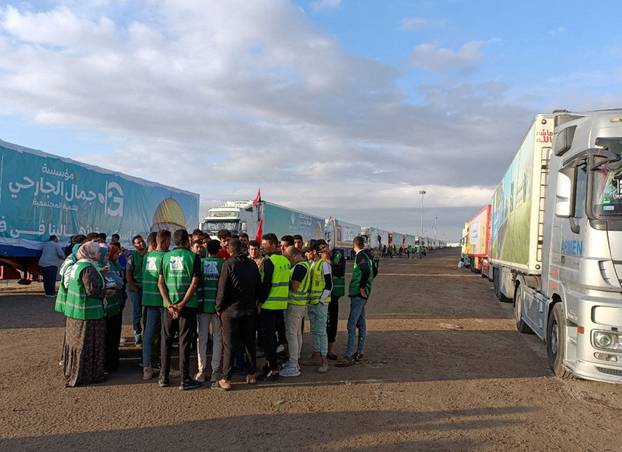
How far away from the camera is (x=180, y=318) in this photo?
243 inches

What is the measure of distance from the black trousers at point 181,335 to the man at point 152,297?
312 mm

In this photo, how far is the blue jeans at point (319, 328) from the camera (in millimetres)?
7211

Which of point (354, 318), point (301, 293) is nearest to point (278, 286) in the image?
point (301, 293)

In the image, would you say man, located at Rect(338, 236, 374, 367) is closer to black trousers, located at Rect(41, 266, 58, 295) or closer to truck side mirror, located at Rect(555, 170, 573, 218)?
truck side mirror, located at Rect(555, 170, 573, 218)

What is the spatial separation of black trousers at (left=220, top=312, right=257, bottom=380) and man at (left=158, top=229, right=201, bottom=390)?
16.7 inches

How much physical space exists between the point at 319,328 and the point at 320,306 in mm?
314

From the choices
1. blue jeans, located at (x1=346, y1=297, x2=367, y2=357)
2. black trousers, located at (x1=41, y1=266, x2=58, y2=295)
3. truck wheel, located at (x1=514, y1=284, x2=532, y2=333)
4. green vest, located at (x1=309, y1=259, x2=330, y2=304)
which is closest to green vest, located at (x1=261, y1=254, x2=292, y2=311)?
green vest, located at (x1=309, y1=259, x2=330, y2=304)

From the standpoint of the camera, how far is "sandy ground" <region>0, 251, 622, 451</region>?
475cm

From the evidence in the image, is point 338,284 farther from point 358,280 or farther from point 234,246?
point 234,246

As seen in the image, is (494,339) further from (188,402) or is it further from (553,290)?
(188,402)

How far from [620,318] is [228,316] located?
15.1 feet

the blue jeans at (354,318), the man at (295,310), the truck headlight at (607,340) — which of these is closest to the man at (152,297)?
the man at (295,310)

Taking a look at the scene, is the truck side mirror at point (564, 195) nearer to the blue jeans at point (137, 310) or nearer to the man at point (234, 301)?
the man at point (234, 301)

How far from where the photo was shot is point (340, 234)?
173 feet
